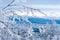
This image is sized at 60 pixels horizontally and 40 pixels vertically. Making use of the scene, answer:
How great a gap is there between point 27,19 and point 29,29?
0.11m

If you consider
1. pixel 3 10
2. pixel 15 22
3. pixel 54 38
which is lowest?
pixel 54 38

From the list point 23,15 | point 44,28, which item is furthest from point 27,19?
point 44,28

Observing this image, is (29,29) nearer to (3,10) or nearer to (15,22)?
(15,22)

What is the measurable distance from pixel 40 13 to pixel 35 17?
68mm

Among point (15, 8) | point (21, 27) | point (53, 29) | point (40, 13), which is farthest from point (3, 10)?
point (53, 29)

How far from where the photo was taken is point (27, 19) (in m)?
0.85

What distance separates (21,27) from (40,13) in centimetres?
25

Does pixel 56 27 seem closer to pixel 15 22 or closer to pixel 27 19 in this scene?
pixel 27 19

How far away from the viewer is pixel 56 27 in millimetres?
837

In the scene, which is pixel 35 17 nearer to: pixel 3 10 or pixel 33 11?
pixel 33 11

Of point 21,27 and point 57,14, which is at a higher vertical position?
point 57,14

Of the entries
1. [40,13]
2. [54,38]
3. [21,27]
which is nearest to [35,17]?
[40,13]

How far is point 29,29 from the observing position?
871 millimetres

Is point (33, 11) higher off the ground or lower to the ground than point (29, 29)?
higher
